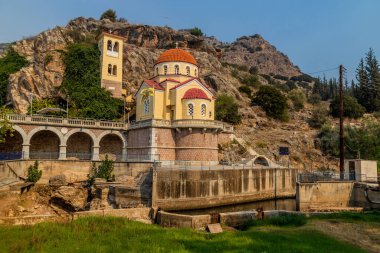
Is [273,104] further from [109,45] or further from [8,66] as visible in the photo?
[8,66]

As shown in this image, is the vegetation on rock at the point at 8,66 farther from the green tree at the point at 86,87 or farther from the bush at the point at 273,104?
the bush at the point at 273,104

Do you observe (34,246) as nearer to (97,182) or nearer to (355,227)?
(355,227)

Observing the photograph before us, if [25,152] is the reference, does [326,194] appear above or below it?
below

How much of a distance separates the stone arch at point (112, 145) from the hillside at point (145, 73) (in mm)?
13794

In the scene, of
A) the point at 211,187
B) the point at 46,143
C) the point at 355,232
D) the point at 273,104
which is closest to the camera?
the point at 355,232

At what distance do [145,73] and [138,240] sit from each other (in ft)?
178

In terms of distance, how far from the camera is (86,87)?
156 ft

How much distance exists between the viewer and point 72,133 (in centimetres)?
3731

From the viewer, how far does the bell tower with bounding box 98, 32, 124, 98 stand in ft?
176

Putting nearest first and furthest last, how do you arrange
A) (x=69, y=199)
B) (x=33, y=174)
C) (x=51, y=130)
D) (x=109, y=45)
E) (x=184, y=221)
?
(x=184, y=221) < (x=69, y=199) < (x=33, y=174) < (x=51, y=130) < (x=109, y=45)

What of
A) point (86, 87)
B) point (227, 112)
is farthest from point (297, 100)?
point (86, 87)

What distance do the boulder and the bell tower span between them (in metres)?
27.4

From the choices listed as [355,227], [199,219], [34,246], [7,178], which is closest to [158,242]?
[34,246]

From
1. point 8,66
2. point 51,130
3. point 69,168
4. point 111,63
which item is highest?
point 111,63
